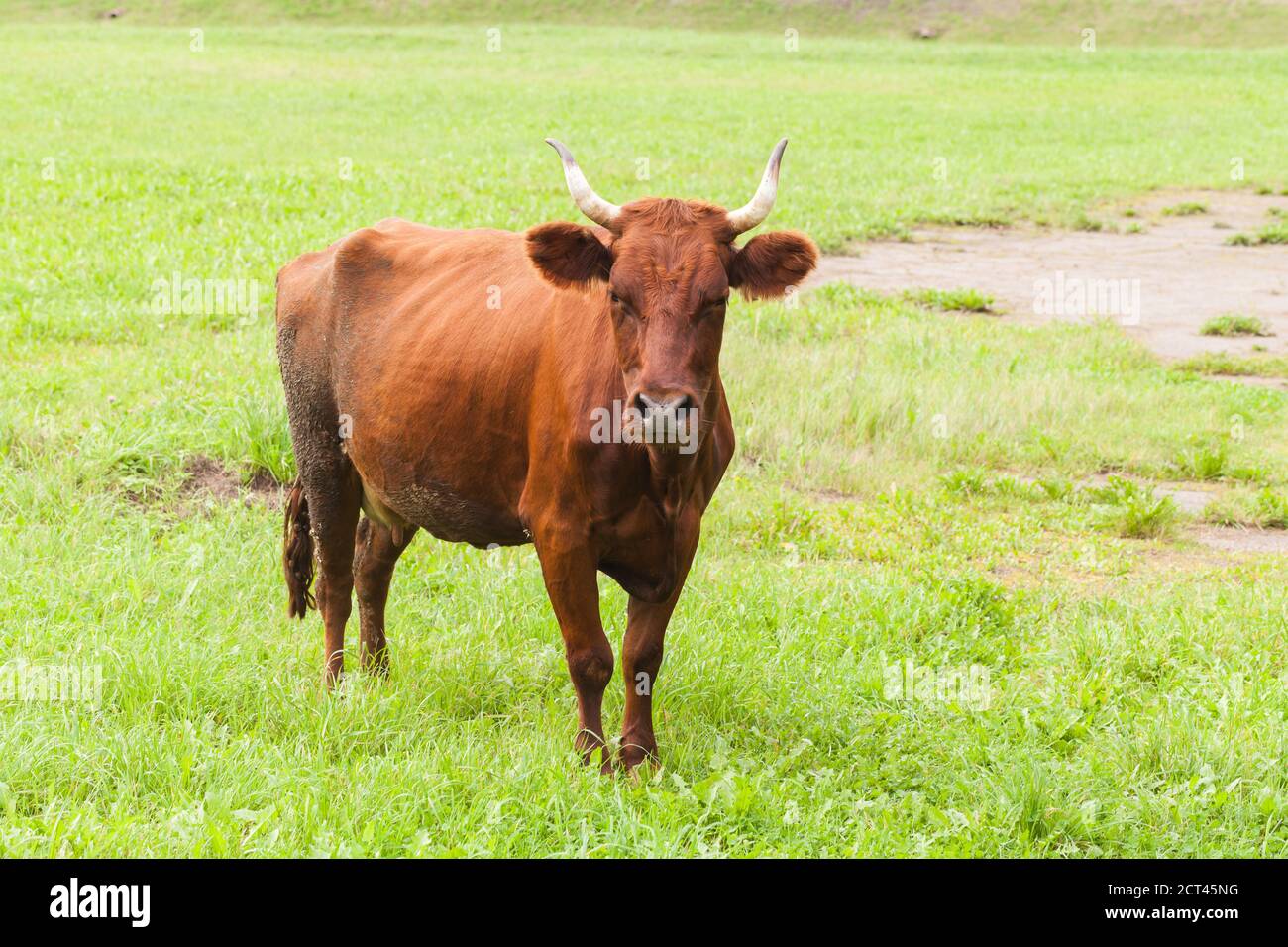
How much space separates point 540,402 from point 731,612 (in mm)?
1919

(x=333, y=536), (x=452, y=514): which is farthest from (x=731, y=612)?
(x=333, y=536)

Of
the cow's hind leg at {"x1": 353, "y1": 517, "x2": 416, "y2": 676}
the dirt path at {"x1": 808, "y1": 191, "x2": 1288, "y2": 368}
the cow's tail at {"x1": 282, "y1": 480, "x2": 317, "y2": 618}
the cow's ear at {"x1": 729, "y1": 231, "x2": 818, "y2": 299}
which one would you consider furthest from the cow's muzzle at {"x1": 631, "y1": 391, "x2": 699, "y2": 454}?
the dirt path at {"x1": 808, "y1": 191, "x2": 1288, "y2": 368}

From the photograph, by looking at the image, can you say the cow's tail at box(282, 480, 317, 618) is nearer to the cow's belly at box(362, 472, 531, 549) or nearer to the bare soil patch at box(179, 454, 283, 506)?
the cow's belly at box(362, 472, 531, 549)

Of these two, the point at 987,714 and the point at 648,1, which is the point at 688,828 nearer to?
the point at 987,714

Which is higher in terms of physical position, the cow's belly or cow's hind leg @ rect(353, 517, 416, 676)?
the cow's belly

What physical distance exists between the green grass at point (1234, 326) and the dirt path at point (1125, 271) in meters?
0.12

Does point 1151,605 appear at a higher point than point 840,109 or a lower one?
lower

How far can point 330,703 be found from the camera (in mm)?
5270

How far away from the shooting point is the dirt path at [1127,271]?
13969 mm

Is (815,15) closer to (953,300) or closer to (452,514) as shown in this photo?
(953,300)

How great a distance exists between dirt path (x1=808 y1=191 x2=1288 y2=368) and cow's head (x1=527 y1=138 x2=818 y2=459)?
28.8 feet

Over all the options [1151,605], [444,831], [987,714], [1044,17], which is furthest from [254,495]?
[1044,17]

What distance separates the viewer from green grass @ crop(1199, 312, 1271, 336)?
1355cm
